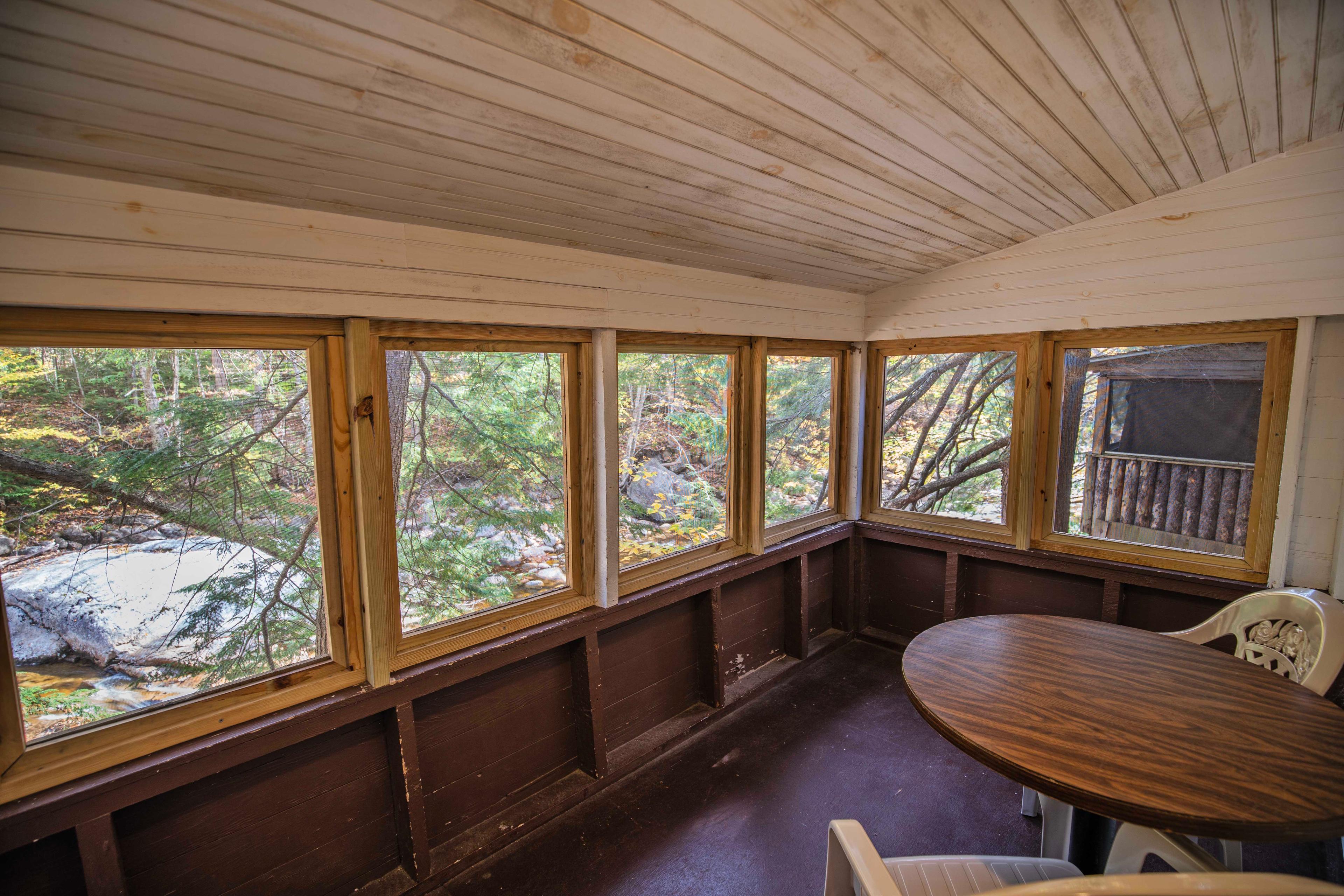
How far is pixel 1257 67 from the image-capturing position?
1.85 m

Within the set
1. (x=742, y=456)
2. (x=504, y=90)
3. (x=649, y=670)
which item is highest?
(x=504, y=90)

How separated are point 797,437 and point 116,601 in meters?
3.05

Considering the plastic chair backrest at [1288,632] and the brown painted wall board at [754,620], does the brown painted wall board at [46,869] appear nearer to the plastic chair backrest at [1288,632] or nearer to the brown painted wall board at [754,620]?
the brown painted wall board at [754,620]

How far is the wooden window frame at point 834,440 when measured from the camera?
366cm

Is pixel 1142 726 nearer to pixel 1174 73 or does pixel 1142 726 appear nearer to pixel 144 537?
pixel 1174 73

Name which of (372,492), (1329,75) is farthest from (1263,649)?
(372,492)

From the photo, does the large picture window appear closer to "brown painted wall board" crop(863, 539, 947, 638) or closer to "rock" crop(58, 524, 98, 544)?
"brown painted wall board" crop(863, 539, 947, 638)

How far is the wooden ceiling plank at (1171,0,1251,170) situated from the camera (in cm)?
155

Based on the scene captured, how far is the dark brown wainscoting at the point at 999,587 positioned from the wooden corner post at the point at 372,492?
116 inches

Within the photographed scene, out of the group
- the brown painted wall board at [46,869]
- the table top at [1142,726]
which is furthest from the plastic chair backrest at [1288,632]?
the brown painted wall board at [46,869]

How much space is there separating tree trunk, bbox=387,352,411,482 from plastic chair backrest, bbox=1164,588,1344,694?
2.77m

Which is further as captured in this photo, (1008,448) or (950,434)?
(950,434)

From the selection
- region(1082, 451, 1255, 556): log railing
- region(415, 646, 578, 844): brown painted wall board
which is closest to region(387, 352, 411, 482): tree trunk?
region(415, 646, 578, 844): brown painted wall board

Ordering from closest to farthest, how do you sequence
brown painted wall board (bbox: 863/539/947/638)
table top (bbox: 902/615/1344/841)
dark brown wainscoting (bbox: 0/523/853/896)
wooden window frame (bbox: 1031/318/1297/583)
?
table top (bbox: 902/615/1344/841)
dark brown wainscoting (bbox: 0/523/853/896)
wooden window frame (bbox: 1031/318/1297/583)
brown painted wall board (bbox: 863/539/947/638)
